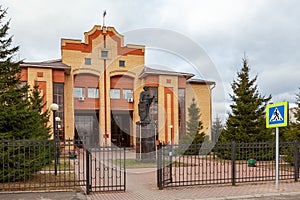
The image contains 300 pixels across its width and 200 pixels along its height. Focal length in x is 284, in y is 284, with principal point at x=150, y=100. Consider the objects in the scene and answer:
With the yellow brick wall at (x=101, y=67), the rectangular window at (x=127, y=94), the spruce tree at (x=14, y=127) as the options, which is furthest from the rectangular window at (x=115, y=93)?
the spruce tree at (x=14, y=127)

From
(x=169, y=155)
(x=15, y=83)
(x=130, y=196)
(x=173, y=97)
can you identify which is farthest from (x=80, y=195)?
(x=173, y=97)

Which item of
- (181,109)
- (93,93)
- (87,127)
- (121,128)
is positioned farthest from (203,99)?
(87,127)

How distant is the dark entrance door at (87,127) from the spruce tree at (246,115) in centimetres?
1990

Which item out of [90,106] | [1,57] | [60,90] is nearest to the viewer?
[1,57]

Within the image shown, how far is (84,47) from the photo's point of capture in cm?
3334

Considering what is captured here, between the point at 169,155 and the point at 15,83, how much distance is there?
20.2 ft

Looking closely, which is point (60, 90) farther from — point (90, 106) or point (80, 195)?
point (80, 195)

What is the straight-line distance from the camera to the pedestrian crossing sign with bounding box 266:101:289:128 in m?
8.06

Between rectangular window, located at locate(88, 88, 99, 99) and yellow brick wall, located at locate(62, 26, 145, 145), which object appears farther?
rectangular window, located at locate(88, 88, 99, 99)

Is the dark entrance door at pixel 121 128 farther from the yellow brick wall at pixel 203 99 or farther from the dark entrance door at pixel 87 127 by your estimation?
the yellow brick wall at pixel 203 99

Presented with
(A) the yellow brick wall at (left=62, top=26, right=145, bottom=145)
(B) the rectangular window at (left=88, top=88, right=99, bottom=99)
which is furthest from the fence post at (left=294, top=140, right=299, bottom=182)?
(B) the rectangular window at (left=88, top=88, right=99, bottom=99)

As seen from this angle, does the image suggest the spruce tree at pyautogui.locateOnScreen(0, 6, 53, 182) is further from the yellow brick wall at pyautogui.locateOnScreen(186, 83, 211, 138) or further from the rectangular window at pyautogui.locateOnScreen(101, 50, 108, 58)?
the yellow brick wall at pyautogui.locateOnScreen(186, 83, 211, 138)

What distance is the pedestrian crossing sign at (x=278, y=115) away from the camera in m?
8.06

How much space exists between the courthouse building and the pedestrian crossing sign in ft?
76.1
